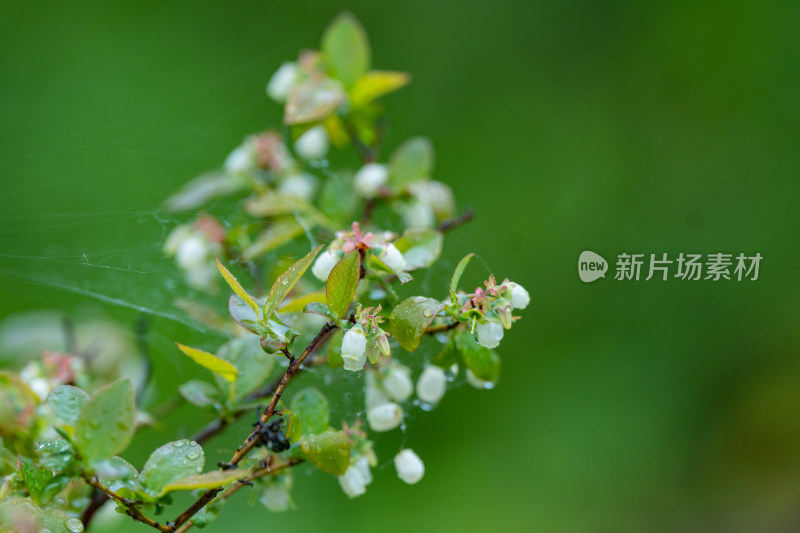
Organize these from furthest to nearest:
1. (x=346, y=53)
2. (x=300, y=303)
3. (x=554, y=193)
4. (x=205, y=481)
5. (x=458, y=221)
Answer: (x=554, y=193) → (x=346, y=53) → (x=458, y=221) → (x=300, y=303) → (x=205, y=481)

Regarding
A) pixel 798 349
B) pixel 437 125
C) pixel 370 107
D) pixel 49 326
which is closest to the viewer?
pixel 370 107

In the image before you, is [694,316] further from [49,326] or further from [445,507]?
[49,326]

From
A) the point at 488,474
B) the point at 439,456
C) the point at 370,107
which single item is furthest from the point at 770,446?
the point at 370,107

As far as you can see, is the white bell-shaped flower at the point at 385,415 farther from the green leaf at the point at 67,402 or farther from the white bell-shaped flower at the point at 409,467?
the green leaf at the point at 67,402

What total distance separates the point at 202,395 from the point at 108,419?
0.57ft

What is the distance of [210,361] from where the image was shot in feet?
1.51

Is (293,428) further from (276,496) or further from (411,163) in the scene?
(411,163)

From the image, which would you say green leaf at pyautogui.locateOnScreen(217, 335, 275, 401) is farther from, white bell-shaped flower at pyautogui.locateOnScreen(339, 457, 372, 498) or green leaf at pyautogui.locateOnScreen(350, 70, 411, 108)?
green leaf at pyautogui.locateOnScreen(350, 70, 411, 108)

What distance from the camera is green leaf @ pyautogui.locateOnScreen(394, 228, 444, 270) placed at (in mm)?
531

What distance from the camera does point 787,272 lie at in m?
1.68

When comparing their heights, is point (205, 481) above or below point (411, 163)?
below

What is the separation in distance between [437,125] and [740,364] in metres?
0.96

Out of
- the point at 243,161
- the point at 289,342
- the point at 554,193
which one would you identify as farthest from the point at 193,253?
the point at 554,193

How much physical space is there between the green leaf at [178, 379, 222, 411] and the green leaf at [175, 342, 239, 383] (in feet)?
0.20
